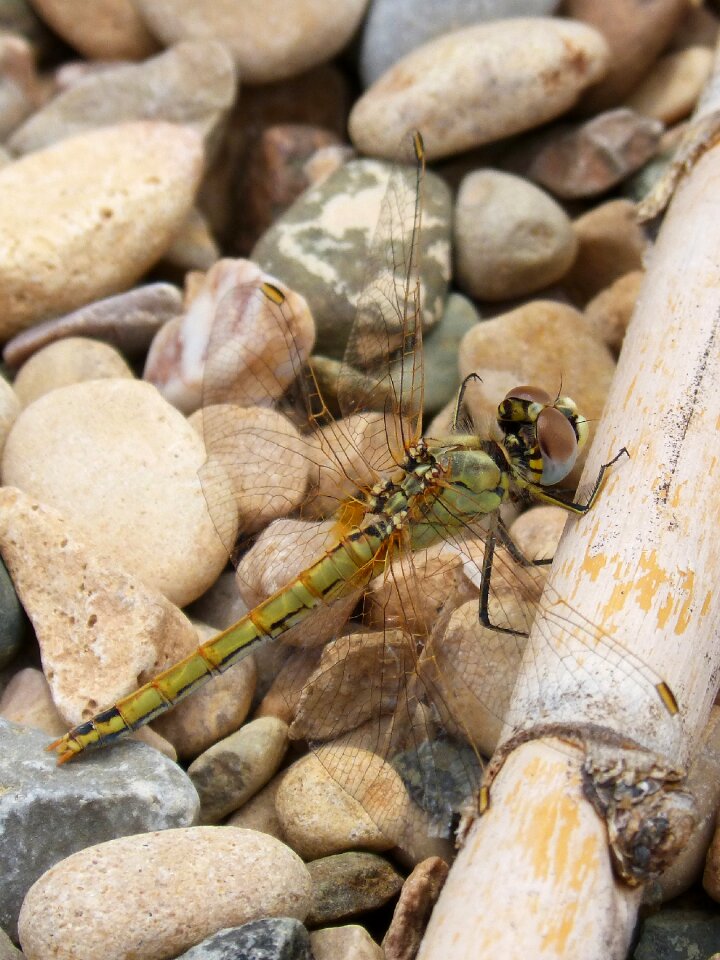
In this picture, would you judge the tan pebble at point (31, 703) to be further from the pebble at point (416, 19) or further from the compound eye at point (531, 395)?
the pebble at point (416, 19)

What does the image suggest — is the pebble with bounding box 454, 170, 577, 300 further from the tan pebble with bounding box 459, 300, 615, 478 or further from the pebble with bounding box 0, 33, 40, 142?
the pebble with bounding box 0, 33, 40, 142

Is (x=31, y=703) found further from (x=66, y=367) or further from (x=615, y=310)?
(x=615, y=310)

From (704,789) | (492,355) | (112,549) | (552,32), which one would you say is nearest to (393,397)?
(492,355)

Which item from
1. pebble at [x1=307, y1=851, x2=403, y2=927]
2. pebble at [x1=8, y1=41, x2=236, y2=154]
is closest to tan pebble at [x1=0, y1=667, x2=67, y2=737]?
pebble at [x1=307, y1=851, x2=403, y2=927]

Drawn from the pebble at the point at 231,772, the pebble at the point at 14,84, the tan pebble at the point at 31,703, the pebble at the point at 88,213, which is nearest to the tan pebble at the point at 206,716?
the pebble at the point at 231,772

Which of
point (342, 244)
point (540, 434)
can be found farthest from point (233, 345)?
point (540, 434)

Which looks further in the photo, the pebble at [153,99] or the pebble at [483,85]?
the pebble at [153,99]

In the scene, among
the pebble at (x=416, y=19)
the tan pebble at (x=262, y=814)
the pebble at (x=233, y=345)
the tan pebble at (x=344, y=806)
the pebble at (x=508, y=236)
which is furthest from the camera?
the pebble at (x=416, y=19)

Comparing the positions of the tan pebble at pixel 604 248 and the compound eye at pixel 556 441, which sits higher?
the tan pebble at pixel 604 248
